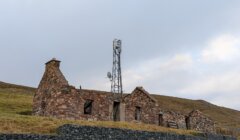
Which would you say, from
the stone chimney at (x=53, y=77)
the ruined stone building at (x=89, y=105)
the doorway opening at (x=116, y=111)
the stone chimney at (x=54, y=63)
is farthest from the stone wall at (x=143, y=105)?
the stone chimney at (x=54, y=63)

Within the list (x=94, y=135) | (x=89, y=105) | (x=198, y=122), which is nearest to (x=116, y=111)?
(x=89, y=105)

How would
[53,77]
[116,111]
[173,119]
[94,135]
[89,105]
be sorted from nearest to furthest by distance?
[94,135], [53,77], [89,105], [116,111], [173,119]

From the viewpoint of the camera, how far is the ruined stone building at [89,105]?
116 ft

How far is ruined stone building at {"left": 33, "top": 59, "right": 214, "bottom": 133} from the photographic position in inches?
1391

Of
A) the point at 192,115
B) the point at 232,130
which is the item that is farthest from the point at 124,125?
the point at 232,130

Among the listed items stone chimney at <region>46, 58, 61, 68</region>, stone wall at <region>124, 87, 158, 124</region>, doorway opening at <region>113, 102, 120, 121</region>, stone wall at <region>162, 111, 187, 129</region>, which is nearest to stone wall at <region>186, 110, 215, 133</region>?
stone wall at <region>162, 111, 187, 129</region>

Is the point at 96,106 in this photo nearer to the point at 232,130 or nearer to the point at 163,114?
the point at 163,114

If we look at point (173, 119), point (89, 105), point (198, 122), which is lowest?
point (198, 122)

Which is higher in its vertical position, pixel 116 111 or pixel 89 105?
pixel 89 105

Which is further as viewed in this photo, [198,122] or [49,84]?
[198,122]

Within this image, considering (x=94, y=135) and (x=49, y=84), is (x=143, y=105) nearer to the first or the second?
(x=49, y=84)

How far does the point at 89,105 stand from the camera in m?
38.0

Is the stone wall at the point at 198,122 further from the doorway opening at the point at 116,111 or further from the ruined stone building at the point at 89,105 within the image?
the doorway opening at the point at 116,111

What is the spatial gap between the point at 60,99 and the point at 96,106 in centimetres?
420
